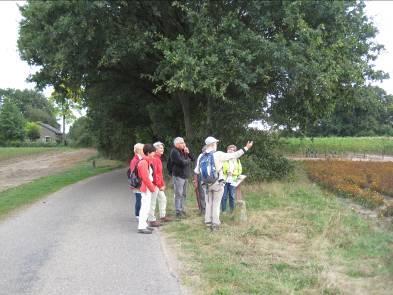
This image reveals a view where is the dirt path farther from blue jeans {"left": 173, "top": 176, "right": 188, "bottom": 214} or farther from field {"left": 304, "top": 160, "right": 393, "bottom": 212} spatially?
field {"left": 304, "top": 160, "right": 393, "bottom": 212}

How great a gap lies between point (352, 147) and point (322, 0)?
34.0m

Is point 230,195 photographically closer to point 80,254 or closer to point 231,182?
point 231,182

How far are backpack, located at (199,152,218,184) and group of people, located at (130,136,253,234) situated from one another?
57mm

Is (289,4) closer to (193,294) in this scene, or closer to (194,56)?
(194,56)

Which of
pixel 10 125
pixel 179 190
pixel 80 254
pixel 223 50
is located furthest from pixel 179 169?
pixel 10 125

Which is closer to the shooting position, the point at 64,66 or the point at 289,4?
the point at 289,4

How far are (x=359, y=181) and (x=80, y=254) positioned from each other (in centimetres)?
1354

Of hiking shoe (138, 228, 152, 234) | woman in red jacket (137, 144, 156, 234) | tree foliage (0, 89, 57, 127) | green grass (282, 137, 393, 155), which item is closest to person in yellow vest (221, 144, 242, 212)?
woman in red jacket (137, 144, 156, 234)

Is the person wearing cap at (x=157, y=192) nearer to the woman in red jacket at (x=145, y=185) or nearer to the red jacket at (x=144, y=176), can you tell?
the woman in red jacket at (x=145, y=185)

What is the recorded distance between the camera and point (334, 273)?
282 inches

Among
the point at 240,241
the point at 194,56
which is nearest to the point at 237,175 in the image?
the point at 240,241

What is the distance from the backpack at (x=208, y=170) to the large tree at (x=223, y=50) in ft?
17.9

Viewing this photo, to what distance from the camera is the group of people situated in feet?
34.7

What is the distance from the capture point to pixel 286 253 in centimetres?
845
